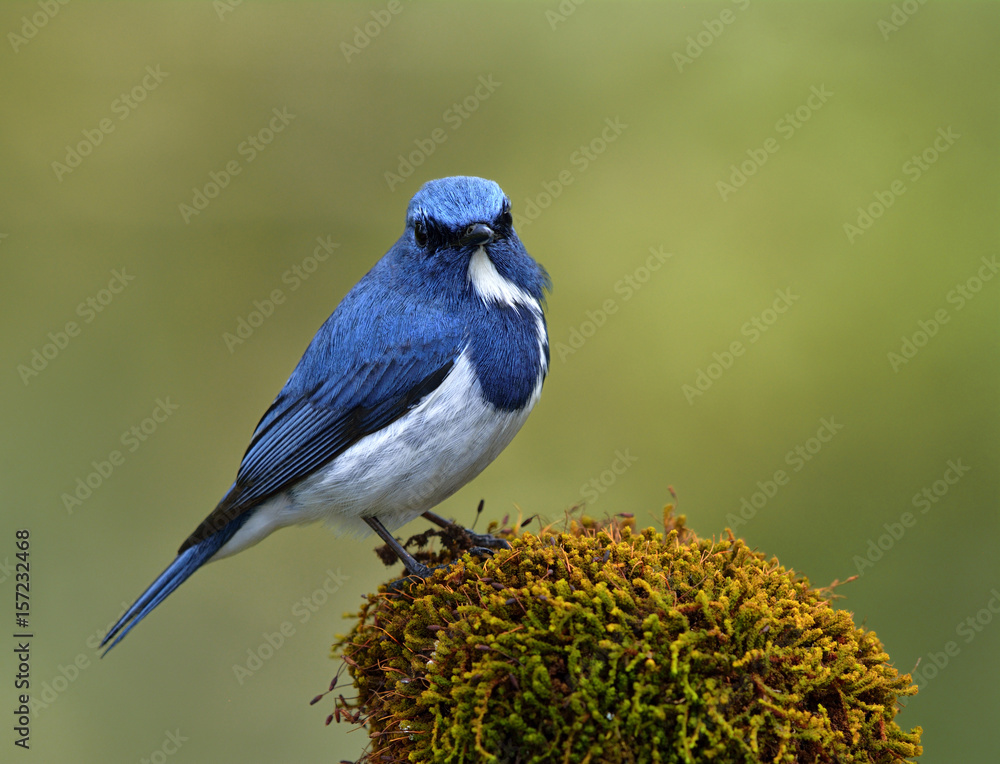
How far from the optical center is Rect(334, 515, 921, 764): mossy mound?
2.63m

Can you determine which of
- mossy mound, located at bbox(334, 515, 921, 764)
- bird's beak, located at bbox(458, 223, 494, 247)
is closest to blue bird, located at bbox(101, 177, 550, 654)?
bird's beak, located at bbox(458, 223, 494, 247)

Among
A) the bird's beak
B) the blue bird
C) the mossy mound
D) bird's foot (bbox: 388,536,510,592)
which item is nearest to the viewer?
the mossy mound

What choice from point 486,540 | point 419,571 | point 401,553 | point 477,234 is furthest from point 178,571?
point 477,234

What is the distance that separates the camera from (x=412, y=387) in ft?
12.7

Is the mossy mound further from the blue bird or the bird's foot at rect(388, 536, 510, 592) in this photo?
the blue bird


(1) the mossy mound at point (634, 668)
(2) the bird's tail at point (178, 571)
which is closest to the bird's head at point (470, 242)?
(1) the mossy mound at point (634, 668)

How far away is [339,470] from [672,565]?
63.5 inches

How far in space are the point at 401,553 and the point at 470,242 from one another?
140 cm

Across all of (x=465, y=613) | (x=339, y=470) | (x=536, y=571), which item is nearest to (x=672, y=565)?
(x=536, y=571)

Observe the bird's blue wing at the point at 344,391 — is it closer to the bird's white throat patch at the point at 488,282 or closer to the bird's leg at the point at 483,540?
the bird's white throat patch at the point at 488,282

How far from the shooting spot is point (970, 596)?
6.40 m

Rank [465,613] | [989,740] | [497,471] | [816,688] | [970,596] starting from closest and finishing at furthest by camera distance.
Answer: [816,688]
[465,613]
[989,740]
[970,596]
[497,471]

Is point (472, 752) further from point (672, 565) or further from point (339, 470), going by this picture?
point (339, 470)

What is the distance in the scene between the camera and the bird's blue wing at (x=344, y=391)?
3893 mm
